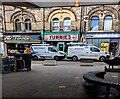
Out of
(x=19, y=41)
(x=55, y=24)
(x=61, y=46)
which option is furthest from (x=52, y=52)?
(x=19, y=41)

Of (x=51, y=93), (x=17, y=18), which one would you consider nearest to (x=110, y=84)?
(x=51, y=93)

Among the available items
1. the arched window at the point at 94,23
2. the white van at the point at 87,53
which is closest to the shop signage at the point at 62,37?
the arched window at the point at 94,23

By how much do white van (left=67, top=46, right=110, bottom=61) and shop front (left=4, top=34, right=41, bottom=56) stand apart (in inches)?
241

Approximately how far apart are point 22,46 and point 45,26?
4284 millimetres

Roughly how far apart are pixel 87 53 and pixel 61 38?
17.0 ft

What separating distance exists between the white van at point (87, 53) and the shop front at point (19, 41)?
6.11m

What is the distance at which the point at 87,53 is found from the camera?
17.0 m

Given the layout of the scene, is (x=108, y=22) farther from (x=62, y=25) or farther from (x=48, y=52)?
(x=48, y=52)

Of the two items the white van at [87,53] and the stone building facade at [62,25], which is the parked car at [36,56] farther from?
the stone building facade at [62,25]

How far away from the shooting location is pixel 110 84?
14.5 ft

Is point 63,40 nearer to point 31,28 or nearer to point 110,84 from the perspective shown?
point 31,28

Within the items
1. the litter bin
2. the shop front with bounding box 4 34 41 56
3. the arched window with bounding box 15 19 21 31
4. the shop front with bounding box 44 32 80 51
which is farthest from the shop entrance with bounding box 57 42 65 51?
the litter bin

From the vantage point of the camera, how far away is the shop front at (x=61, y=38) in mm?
20516

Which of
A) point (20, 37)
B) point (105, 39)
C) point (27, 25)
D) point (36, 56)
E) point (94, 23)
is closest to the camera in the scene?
point (36, 56)
